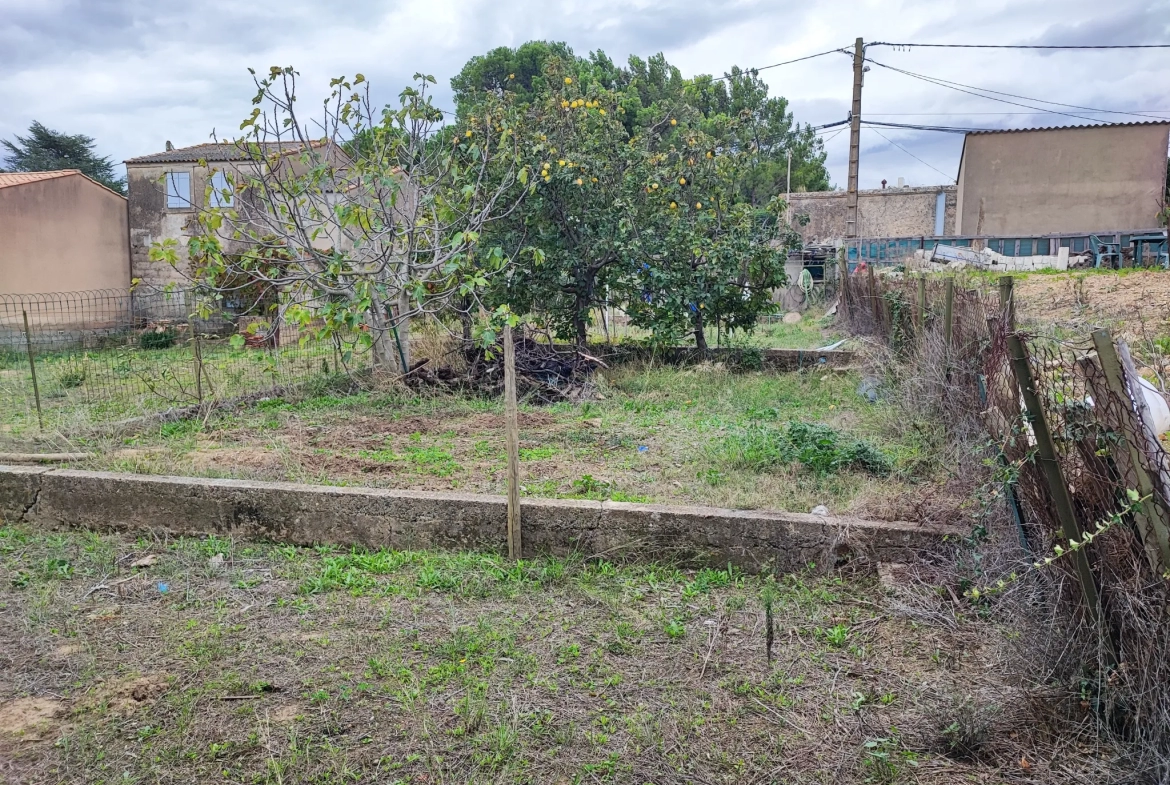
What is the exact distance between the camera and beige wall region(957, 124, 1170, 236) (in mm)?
25531

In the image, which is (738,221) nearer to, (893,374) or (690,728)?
(893,374)

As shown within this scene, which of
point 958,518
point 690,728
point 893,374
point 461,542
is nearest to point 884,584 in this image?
point 958,518

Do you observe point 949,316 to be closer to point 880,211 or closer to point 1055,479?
point 1055,479

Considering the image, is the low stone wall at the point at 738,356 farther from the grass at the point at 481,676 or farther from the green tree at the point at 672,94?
the green tree at the point at 672,94

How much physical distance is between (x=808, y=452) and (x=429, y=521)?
2.58 m

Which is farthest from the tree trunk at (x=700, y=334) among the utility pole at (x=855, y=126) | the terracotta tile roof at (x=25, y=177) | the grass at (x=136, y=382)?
the terracotta tile roof at (x=25, y=177)

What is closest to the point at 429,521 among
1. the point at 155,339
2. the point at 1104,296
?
the point at 155,339

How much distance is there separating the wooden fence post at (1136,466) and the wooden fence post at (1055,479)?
0.22 meters

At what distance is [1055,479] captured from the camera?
2621 mm

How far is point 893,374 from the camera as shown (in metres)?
7.67

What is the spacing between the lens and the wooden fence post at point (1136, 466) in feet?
7.36

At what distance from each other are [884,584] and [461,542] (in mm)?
2297

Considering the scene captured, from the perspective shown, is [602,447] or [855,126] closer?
[602,447]

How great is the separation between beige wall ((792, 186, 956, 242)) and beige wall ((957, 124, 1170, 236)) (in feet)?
14.8
